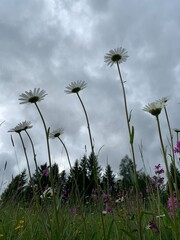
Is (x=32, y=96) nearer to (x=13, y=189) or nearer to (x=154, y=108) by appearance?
(x=154, y=108)

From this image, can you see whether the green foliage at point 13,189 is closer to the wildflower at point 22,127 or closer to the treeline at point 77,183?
the treeline at point 77,183

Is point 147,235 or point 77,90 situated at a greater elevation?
point 77,90

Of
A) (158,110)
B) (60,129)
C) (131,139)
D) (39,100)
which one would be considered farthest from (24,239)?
(158,110)

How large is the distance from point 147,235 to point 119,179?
3.37ft

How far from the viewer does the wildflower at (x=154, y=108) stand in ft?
4.58

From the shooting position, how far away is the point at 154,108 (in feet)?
4.63

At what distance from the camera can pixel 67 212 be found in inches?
142

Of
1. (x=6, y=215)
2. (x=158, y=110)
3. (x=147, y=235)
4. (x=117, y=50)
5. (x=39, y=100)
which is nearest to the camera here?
(x=158, y=110)

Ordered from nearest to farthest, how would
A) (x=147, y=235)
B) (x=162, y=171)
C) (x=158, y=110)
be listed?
(x=158, y=110) → (x=147, y=235) → (x=162, y=171)

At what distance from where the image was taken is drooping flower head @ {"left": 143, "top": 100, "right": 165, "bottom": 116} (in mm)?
1396

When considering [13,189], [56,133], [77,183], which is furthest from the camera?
[13,189]

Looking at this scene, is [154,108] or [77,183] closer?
[154,108]

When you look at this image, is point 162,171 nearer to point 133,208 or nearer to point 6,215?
point 133,208

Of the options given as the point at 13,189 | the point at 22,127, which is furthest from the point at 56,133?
the point at 13,189
